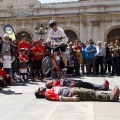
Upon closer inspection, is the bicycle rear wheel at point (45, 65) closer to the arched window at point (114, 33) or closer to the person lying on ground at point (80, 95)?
the person lying on ground at point (80, 95)

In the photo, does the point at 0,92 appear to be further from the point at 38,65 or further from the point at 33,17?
the point at 33,17

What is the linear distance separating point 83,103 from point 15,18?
92.3 feet

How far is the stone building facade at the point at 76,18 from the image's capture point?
97.8 ft

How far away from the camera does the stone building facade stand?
2980 cm

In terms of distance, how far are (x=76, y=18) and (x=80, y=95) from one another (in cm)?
2571

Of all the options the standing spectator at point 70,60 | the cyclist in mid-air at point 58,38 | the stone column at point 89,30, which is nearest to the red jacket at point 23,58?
the cyclist in mid-air at point 58,38

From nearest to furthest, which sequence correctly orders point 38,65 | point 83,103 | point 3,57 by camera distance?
point 83,103, point 3,57, point 38,65

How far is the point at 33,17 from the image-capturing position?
31719 millimetres

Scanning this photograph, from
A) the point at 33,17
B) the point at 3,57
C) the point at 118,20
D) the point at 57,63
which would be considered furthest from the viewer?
the point at 33,17

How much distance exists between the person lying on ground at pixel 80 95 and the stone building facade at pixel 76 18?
80.9 ft

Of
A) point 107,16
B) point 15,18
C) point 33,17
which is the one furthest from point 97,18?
point 15,18

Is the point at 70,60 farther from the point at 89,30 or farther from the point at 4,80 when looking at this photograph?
the point at 89,30

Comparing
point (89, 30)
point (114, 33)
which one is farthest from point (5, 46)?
point (114, 33)

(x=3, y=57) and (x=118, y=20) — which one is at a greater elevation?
(x=118, y=20)
